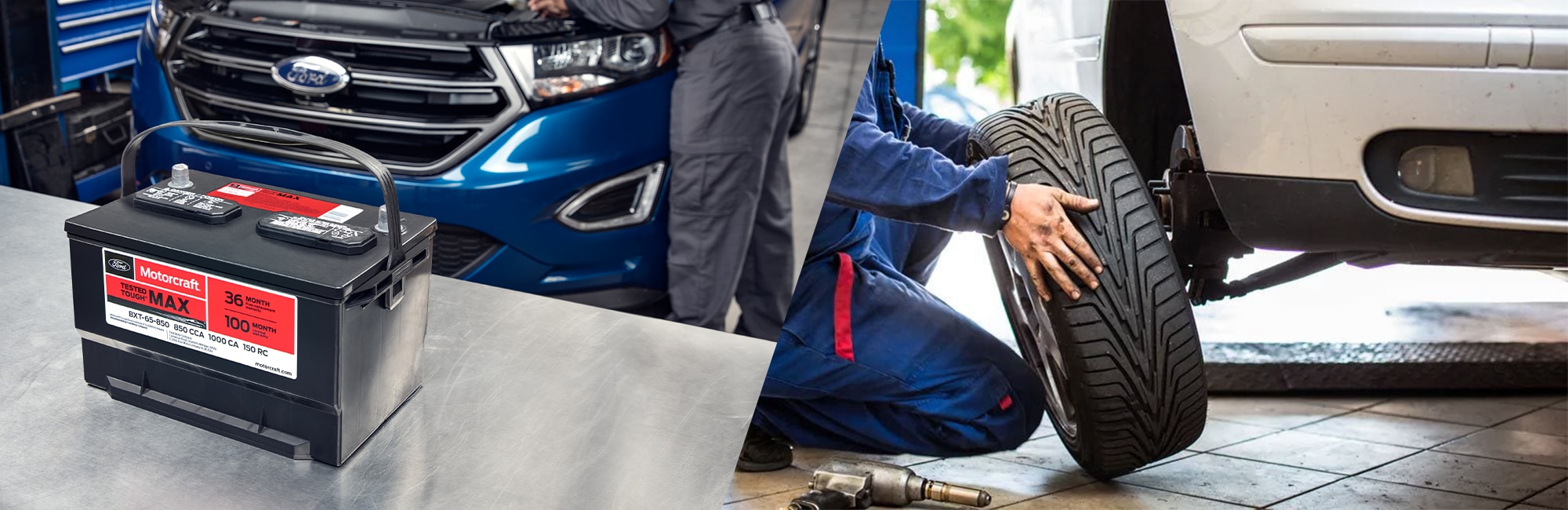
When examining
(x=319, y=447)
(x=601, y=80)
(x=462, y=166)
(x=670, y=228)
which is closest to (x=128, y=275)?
(x=319, y=447)

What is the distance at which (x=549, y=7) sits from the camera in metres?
1.63

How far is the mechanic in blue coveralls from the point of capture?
82 cm

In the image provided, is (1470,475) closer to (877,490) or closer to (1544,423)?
(1544,423)

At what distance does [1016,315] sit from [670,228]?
928mm

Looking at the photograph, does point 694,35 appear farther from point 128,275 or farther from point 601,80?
point 128,275

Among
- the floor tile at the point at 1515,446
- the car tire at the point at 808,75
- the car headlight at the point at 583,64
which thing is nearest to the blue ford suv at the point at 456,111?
the car headlight at the point at 583,64

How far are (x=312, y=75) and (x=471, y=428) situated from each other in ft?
3.20

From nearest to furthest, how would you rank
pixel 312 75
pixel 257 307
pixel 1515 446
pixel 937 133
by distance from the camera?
pixel 257 307
pixel 937 133
pixel 1515 446
pixel 312 75

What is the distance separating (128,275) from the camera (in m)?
0.77

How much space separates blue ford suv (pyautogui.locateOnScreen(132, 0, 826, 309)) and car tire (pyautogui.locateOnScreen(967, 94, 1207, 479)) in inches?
34.9

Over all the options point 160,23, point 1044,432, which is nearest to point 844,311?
point 1044,432

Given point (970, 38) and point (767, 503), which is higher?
point (970, 38)

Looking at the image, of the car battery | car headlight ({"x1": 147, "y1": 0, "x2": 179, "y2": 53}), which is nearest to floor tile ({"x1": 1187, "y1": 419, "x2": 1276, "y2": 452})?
the car battery

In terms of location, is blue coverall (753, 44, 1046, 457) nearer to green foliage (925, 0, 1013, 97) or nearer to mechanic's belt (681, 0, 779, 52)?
green foliage (925, 0, 1013, 97)
